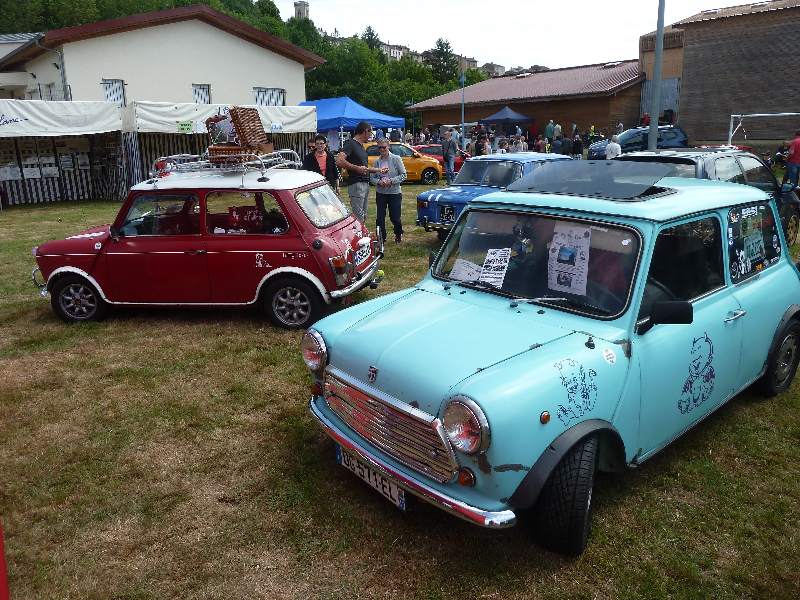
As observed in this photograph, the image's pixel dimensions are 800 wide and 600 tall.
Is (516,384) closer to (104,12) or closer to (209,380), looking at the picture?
(209,380)

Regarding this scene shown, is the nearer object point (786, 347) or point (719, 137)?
point (786, 347)

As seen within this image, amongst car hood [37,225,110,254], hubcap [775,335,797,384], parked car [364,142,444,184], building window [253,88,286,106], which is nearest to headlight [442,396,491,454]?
hubcap [775,335,797,384]

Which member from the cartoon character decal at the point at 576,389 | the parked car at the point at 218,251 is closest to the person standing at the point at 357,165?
the parked car at the point at 218,251

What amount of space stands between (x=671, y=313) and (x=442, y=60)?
97.3 metres

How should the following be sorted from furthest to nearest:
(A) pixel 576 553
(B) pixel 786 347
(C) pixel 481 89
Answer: (C) pixel 481 89 < (B) pixel 786 347 < (A) pixel 576 553

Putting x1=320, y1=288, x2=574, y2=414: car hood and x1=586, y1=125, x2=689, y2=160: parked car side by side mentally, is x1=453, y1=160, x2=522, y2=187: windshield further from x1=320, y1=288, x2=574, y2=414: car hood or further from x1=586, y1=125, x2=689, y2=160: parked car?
x1=586, y1=125, x2=689, y2=160: parked car

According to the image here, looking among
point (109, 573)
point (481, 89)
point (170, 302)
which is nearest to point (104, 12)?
point (481, 89)

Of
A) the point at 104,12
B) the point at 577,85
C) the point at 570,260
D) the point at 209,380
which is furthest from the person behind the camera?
the point at 104,12

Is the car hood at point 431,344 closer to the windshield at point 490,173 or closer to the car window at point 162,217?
the car window at point 162,217

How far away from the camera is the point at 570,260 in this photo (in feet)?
11.7

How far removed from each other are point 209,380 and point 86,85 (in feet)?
66.5

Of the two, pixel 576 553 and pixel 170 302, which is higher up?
pixel 170 302

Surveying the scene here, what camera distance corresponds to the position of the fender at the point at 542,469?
9.20 feet

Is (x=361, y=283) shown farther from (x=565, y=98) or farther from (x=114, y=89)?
(x=565, y=98)
